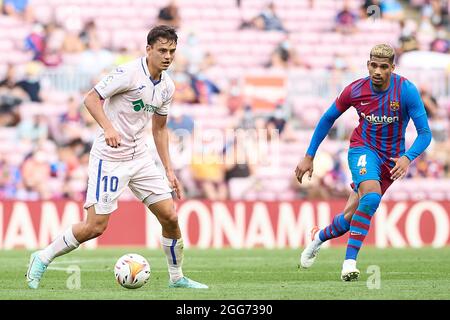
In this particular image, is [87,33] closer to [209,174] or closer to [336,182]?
[209,174]

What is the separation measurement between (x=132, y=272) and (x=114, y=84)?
1594mm

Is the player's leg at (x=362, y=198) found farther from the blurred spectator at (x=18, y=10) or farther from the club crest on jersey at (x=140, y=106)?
the blurred spectator at (x=18, y=10)

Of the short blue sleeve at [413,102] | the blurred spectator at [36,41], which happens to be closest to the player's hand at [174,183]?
the short blue sleeve at [413,102]

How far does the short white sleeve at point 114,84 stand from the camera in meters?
9.10

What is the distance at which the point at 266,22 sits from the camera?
73.4 feet

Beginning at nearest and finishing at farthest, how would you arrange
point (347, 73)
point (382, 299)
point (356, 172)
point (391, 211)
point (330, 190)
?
point (382, 299)
point (356, 172)
point (391, 211)
point (330, 190)
point (347, 73)

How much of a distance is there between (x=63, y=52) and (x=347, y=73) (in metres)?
5.57

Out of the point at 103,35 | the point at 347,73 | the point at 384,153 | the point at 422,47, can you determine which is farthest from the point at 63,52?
the point at 384,153

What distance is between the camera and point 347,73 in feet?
69.5

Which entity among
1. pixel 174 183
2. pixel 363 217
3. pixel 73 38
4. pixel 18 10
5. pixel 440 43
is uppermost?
pixel 18 10

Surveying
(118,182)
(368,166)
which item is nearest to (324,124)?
(368,166)

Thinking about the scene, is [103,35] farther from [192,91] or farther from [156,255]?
[156,255]

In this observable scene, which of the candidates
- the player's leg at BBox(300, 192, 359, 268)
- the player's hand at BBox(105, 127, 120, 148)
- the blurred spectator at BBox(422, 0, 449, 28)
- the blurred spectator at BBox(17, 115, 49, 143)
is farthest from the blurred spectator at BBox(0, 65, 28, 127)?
the player's hand at BBox(105, 127, 120, 148)

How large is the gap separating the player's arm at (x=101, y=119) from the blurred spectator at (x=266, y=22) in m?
13.5
